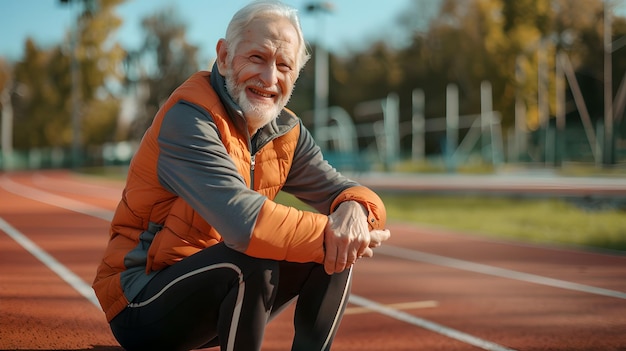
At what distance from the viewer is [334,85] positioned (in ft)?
171

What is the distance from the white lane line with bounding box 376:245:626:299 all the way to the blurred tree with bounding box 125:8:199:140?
35.7 meters

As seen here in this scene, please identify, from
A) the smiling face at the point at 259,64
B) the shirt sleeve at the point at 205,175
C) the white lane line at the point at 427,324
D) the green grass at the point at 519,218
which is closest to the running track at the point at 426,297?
the white lane line at the point at 427,324

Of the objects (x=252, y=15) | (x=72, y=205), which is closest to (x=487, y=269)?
(x=252, y=15)

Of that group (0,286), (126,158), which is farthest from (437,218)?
(126,158)

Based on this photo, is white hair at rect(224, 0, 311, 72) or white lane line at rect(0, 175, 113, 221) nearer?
white hair at rect(224, 0, 311, 72)

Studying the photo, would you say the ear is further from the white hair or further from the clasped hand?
the clasped hand

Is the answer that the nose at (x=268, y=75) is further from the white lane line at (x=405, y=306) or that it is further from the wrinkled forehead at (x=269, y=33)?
the white lane line at (x=405, y=306)

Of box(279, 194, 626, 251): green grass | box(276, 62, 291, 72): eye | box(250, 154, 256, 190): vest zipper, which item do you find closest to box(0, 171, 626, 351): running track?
box(279, 194, 626, 251): green grass

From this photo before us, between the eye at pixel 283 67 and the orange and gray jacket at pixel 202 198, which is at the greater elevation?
the eye at pixel 283 67

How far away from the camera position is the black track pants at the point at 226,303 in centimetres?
213

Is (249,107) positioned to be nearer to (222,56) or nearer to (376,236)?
(222,56)

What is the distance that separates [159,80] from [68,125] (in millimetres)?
7472

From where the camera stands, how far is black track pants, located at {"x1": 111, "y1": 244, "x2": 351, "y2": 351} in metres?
2.13

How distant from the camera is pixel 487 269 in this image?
6281 millimetres
